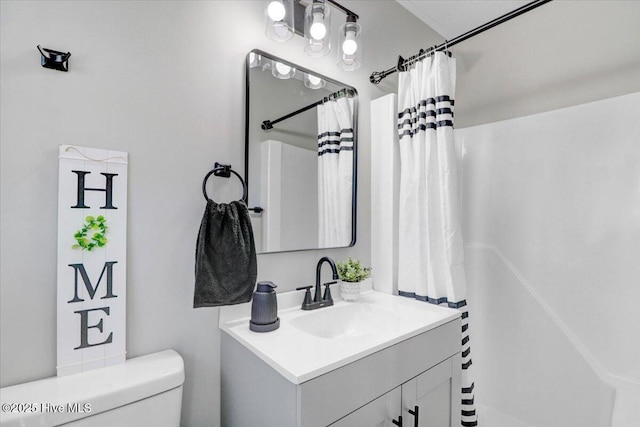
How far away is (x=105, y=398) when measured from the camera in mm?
824

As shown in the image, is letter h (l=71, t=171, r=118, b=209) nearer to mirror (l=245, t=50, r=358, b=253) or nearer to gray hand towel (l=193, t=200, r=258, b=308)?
gray hand towel (l=193, t=200, r=258, b=308)

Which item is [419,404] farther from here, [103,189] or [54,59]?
[54,59]

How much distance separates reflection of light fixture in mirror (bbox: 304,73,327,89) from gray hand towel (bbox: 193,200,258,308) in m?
0.69

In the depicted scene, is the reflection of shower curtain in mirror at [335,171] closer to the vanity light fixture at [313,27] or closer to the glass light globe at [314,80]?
the glass light globe at [314,80]

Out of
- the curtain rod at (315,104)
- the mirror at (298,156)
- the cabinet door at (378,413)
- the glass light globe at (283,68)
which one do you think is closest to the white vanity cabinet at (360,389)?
the cabinet door at (378,413)

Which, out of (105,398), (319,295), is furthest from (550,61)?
(105,398)

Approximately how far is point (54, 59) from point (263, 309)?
97cm

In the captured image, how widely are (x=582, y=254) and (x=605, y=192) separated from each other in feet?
1.08

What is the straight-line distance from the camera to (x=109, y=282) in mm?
971

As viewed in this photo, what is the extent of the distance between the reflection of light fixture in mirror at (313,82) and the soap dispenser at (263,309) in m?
0.93

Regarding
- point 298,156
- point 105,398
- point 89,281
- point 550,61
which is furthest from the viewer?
point 550,61

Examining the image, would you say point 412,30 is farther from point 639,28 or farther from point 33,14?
point 33,14

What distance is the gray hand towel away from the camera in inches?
41.3

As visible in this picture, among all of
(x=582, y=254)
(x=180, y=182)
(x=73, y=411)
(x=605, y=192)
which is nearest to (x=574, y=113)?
(x=605, y=192)
